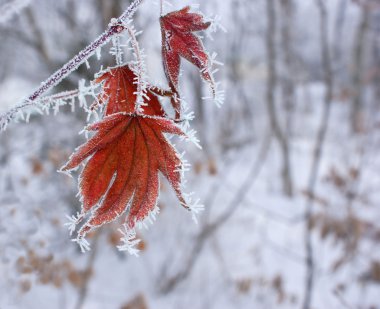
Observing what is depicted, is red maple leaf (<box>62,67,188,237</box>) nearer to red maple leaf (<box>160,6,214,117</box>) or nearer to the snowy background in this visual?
red maple leaf (<box>160,6,214,117</box>)

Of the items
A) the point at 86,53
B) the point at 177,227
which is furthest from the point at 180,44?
the point at 177,227

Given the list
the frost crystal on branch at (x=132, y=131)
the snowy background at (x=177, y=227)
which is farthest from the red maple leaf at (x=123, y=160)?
the snowy background at (x=177, y=227)

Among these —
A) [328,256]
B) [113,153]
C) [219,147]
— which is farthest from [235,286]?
[113,153]

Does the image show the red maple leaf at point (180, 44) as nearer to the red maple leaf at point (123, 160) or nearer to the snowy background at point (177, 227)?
the red maple leaf at point (123, 160)

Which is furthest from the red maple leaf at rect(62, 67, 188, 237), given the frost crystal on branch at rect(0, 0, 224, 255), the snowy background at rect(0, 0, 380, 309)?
the snowy background at rect(0, 0, 380, 309)

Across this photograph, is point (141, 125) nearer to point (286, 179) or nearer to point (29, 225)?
point (29, 225)

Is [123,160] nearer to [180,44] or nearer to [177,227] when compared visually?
[180,44]
